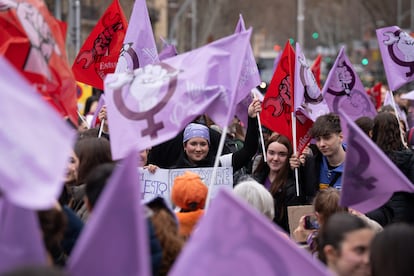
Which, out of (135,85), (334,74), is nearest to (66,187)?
(135,85)

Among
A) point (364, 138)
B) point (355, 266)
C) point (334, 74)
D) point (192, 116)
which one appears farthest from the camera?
point (334, 74)

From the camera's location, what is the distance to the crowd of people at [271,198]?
194 inches

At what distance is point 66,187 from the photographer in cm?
638

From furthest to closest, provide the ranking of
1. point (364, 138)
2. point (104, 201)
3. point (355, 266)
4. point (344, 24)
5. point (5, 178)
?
point (344, 24), point (364, 138), point (355, 266), point (104, 201), point (5, 178)

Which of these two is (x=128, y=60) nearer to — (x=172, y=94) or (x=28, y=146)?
(x=172, y=94)

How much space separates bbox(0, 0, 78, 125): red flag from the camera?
5562 millimetres

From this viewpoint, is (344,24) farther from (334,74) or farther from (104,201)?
(104,201)

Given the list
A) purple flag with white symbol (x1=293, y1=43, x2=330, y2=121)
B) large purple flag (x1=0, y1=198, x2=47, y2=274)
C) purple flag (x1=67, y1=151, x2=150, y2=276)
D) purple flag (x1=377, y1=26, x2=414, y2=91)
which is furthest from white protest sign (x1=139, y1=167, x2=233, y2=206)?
purple flag (x1=67, y1=151, x2=150, y2=276)

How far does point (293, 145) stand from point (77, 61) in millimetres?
2070

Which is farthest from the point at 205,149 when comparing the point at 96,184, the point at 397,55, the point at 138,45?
the point at 96,184

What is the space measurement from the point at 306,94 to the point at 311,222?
260 centimetres

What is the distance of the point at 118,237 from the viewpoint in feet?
13.2

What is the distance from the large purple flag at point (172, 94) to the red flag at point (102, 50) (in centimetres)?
316

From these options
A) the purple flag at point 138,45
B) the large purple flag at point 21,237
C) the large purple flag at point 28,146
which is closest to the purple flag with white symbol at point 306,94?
the purple flag at point 138,45
